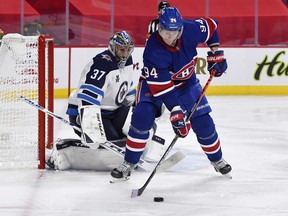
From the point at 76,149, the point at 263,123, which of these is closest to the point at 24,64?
the point at 76,149

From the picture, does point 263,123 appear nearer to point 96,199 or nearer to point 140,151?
point 140,151

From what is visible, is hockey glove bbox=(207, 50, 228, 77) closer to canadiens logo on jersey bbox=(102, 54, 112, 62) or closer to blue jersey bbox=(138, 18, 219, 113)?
blue jersey bbox=(138, 18, 219, 113)

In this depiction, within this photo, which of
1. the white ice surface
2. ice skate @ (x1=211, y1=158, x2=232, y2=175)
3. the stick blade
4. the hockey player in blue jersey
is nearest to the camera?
the white ice surface

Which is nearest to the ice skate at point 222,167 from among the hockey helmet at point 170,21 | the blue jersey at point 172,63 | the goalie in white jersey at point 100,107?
the blue jersey at point 172,63

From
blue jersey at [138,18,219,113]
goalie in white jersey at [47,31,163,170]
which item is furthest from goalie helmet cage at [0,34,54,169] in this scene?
blue jersey at [138,18,219,113]

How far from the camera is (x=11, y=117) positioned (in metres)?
4.46

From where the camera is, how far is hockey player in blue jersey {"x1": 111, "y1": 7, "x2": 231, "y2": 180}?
3.44m

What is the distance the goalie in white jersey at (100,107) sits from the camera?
369 cm

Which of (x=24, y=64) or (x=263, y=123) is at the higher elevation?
(x=24, y=64)

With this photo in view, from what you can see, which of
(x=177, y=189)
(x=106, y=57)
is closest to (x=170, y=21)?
(x=106, y=57)

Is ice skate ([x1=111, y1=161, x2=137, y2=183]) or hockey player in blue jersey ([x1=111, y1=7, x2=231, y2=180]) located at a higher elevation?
hockey player in blue jersey ([x1=111, y1=7, x2=231, y2=180])

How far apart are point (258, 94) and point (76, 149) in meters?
4.50

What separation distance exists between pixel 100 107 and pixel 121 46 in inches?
15.3

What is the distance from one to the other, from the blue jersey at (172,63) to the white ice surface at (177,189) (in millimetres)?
407
